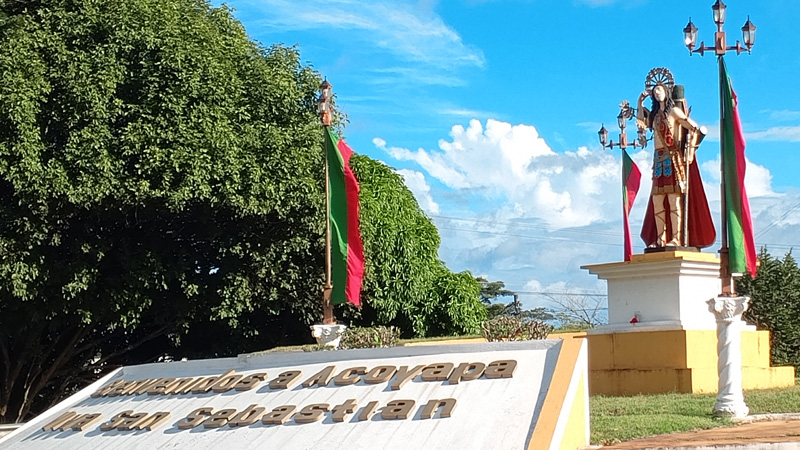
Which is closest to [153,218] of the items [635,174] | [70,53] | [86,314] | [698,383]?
[86,314]

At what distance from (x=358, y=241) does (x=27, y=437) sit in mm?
5146

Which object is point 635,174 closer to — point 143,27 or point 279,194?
point 279,194

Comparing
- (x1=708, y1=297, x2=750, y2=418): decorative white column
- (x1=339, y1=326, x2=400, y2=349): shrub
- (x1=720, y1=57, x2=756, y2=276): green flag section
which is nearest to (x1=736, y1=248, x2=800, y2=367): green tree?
(x1=720, y1=57, x2=756, y2=276): green flag section

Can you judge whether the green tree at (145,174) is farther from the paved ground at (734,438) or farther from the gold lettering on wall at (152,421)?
the paved ground at (734,438)

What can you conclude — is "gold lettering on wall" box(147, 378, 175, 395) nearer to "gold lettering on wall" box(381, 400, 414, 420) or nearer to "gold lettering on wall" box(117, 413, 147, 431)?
"gold lettering on wall" box(117, 413, 147, 431)

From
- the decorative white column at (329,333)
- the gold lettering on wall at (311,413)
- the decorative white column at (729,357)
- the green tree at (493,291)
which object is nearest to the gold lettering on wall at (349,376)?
the gold lettering on wall at (311,413)

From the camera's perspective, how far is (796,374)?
16625 mm

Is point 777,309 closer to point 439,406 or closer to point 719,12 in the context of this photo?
point 719,12

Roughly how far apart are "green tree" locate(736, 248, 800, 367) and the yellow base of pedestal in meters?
1.70

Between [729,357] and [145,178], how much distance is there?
10437mm

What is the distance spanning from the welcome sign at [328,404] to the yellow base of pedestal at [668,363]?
4.02m

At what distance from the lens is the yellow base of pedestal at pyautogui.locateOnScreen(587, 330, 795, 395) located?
45.0ft

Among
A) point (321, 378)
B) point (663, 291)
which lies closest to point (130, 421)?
point (321, 378)

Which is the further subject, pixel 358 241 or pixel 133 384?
pixel 358 241
